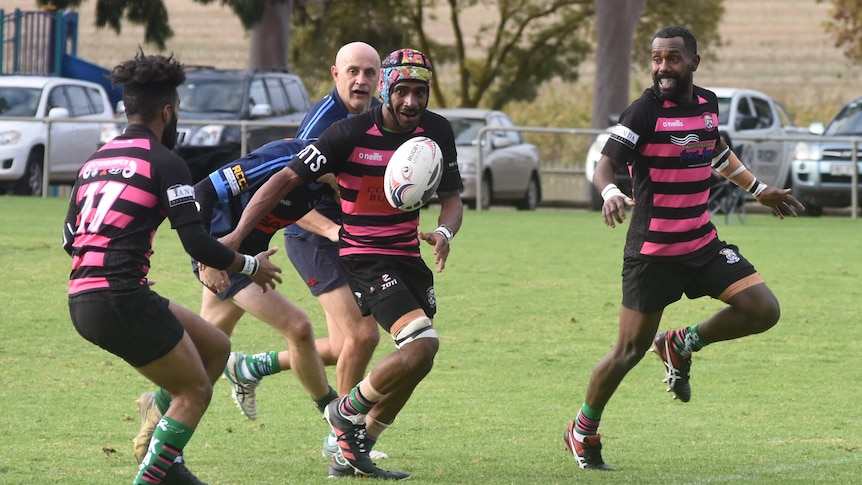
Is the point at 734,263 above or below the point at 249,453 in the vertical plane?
above

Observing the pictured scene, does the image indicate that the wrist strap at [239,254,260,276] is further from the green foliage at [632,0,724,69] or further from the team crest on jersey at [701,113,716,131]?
the green foliage at [632,0,724,69]

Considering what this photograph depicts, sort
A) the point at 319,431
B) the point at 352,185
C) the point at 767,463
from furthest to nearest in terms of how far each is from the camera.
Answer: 1. the point at 319,431
2. the point at 767,463
3. the point at 352,185

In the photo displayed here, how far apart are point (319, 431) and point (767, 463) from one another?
243 cm

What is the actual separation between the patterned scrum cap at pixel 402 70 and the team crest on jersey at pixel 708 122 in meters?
1.45

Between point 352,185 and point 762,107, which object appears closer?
point 352,185

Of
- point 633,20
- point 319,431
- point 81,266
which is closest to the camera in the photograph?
point 81,266

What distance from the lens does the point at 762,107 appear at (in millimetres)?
25594

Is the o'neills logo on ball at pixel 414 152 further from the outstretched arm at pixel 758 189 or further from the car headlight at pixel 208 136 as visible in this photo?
the car headlight at pixel 208 136

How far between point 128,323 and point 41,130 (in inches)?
693

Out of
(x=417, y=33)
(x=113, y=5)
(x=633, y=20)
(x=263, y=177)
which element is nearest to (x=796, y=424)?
(x=263, y=177)

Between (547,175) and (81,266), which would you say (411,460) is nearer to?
(81,266)

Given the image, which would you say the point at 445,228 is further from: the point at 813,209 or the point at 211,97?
the point at 813,209

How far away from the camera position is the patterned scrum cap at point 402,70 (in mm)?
6719

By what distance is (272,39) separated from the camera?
29.8 meters
